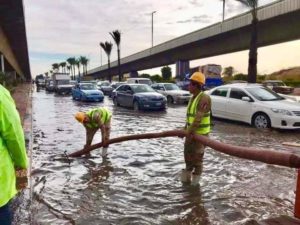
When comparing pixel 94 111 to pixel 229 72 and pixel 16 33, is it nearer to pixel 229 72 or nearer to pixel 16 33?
pixel 16 33

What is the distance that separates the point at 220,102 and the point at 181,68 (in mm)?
43873

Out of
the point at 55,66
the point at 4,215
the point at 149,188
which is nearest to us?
the point at 4,215

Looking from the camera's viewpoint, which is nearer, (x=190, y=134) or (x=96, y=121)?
(x=190, y=134)

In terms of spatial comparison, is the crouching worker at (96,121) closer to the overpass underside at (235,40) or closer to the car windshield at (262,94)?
the car windshield at (262,94)

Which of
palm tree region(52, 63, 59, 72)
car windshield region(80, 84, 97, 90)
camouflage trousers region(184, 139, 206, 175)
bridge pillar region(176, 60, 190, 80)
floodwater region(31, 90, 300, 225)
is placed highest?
palm tree region(52, 63, 59, 72)

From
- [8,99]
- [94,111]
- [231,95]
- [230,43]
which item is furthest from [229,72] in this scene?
[8,99]

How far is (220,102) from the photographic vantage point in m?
16.5

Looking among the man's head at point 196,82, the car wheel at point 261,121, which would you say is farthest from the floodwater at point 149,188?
the car wheel at point 261,121

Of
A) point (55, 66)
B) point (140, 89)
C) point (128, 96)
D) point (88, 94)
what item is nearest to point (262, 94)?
point (140, 89)

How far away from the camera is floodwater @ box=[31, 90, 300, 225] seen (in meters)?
5.74

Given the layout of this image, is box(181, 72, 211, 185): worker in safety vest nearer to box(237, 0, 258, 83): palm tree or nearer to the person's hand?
the person's hand

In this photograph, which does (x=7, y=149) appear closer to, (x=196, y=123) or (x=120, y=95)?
(x=196, y=123)

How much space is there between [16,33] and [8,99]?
31018mm

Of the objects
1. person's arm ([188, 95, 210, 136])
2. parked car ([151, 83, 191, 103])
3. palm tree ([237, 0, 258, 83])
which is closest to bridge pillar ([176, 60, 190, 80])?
parked car ([151, 83, 191, 103])
